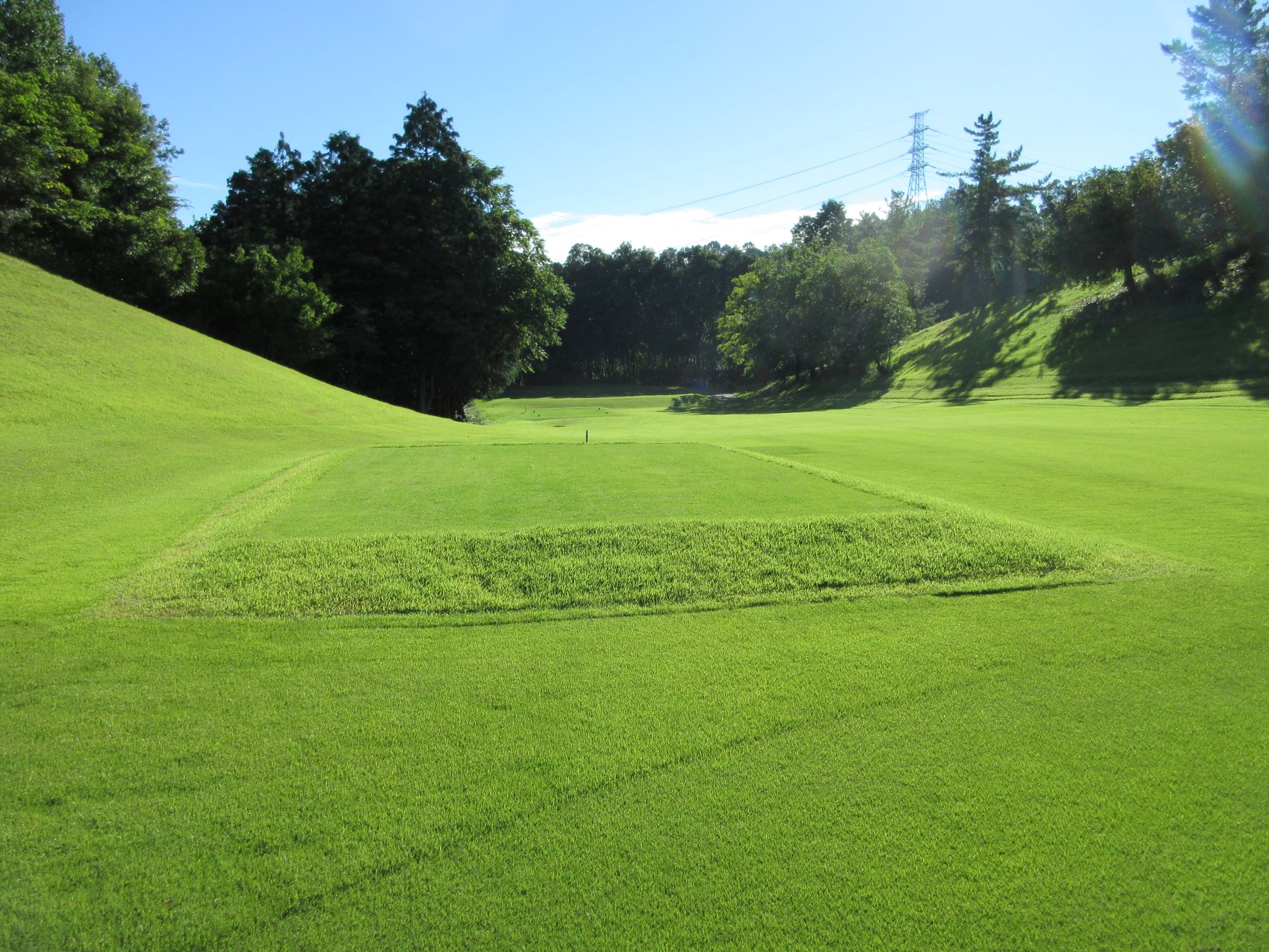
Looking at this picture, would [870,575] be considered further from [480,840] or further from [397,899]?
[397,899]

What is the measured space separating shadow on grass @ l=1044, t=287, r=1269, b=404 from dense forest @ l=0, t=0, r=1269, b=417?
206cm

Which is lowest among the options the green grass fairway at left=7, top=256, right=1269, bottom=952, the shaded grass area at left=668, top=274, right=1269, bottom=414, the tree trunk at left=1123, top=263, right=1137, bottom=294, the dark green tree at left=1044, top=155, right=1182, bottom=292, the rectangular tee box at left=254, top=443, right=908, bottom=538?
the green grass fairway at left=7, top=256, right=1269, bottom=952

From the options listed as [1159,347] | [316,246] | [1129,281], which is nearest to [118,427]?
[316,246]

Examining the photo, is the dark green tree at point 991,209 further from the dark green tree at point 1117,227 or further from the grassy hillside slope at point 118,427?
the grassy hillside slope at point 118,427

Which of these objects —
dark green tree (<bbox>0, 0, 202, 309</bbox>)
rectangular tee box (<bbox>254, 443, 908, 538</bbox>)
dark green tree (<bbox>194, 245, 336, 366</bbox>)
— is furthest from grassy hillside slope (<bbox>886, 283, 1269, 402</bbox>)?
dark green tree (<bbox>0, 0, 202, 309</bbox>)

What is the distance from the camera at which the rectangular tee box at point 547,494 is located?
8250mm

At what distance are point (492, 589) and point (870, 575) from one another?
317cm

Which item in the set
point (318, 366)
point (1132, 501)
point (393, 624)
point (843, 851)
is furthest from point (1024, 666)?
point (318, 366)

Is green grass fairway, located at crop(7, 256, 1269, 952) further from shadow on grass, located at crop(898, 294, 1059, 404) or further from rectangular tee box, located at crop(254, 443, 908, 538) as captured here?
shadow on grass, located at crop(898, 294, 1059, 404)

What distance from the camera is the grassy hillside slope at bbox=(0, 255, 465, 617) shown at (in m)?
7.48

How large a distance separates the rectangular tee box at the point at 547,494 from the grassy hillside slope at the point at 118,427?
4.72 feet

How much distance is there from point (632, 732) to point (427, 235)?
4396cm

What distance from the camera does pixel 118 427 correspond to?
608 inches

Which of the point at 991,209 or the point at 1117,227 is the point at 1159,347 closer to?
the point at 1117,227
